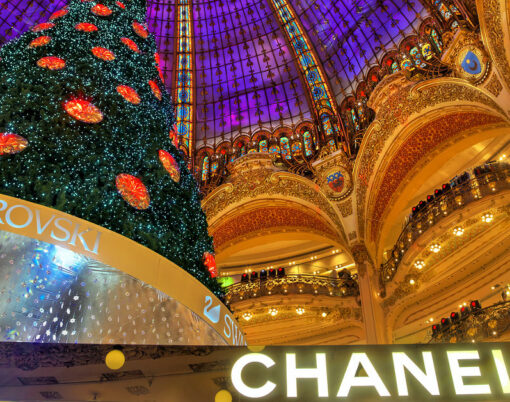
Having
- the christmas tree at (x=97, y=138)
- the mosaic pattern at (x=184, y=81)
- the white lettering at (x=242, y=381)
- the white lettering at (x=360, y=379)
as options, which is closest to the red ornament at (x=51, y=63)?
the christmas tree at (x=97, y=138)

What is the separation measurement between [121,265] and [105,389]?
106 cm

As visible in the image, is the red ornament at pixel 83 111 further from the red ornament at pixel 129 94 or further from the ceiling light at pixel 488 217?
the ceiling light at pixel 488 217

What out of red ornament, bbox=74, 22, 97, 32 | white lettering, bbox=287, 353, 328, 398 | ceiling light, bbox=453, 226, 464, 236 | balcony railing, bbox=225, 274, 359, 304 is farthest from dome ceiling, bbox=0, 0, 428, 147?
white lettering, bbox=287, 353, 328, 398

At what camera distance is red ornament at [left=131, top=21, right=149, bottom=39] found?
22.0 feet

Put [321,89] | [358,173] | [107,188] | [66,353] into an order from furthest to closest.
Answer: [321,89] → [358,173] → [107,188] → [66,353]

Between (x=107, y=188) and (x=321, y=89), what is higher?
(x=321, y=89)

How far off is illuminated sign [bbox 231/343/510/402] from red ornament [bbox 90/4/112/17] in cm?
540

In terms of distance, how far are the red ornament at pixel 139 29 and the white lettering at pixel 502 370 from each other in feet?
19.9

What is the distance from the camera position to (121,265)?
4.18 m

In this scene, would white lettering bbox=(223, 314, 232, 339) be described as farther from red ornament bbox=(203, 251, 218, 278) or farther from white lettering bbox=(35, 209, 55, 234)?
white lettering bbox=(35, 209, 55, 234)

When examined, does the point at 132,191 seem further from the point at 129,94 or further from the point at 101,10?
the point at 101,10

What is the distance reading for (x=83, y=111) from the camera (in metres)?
5.13

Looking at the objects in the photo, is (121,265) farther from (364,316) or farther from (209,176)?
(209,176)

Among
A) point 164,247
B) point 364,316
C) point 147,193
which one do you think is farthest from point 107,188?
point 364,316
